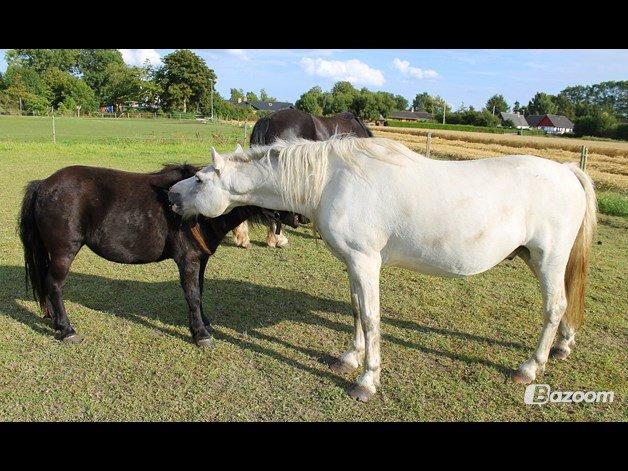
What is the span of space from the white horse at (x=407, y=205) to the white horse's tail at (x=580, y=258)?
0.02 m

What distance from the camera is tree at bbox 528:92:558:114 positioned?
99081 mm

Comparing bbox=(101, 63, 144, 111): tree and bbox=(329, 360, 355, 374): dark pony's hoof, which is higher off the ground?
bbox=(101, 63, 144, 111): tree

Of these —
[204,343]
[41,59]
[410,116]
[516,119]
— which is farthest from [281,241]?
[41,59]

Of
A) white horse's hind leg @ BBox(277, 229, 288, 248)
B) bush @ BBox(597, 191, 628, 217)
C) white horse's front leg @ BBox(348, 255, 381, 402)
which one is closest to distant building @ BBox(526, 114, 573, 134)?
bush @ BBox(597, 191, 628, 217)

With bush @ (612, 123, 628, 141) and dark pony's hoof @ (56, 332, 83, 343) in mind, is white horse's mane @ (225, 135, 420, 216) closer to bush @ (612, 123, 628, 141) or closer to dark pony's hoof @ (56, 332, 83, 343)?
dark pony's hoof @ (56, 332, 83, 343)

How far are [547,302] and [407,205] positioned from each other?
153 centimetres

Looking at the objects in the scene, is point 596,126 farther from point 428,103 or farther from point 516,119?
point 428,103

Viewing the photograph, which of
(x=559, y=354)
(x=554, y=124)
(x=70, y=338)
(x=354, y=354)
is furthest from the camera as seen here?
(x=554, y=124)

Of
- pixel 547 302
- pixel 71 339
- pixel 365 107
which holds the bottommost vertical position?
pixel 71 339

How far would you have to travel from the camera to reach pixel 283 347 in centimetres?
434

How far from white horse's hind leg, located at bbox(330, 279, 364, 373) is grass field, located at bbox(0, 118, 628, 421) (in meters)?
0.10

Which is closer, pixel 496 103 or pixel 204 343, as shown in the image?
pixel 204 343

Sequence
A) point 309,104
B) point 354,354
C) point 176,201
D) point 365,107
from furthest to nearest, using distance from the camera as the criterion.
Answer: point 365,107, point 309,104, point 354,354, point 176,201

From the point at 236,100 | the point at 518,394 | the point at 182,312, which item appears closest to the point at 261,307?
the point at 182,312
